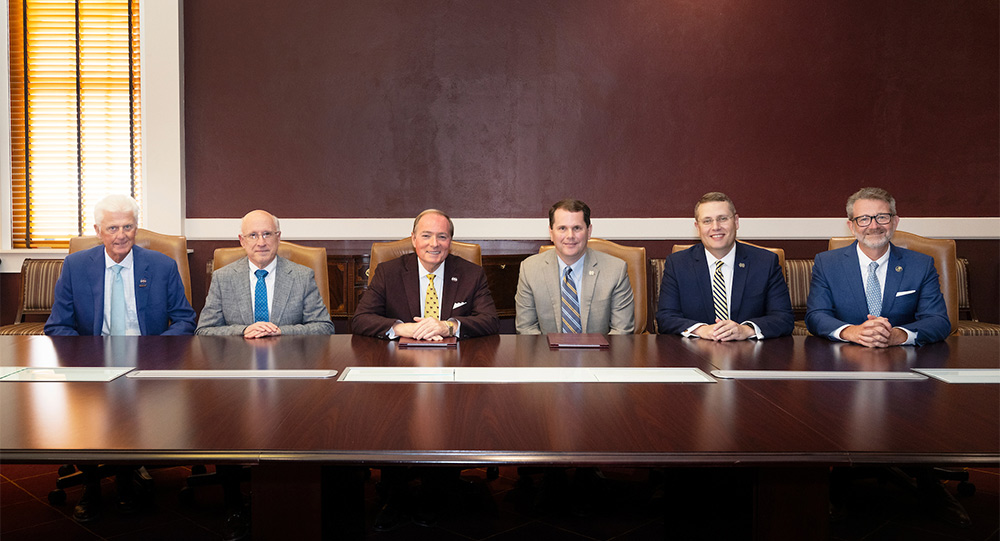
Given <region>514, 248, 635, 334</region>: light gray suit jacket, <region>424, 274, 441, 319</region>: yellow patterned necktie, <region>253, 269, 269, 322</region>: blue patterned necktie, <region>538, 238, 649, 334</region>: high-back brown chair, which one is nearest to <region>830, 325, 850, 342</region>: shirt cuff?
<region>514, 248, 635, 334</region>: light gray suit jacket

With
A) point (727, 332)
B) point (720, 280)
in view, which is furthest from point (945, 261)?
point (727, 332)

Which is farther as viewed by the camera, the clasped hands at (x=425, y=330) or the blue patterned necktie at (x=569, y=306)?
the blue patterned necktie at (x=569, y=306)

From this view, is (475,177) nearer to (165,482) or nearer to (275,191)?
(275,191)

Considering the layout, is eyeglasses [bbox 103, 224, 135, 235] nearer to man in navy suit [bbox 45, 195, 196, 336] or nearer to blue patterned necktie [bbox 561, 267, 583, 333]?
man in navy suit [bbox 45, 195, 196, 336]

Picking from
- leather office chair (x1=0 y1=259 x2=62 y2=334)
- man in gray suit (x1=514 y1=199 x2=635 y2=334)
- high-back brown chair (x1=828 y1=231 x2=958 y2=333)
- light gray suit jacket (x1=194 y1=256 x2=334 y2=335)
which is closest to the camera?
light gray suit jacket (x1=194 y1=256 x2=334 y2=335)

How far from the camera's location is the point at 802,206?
5.12 m

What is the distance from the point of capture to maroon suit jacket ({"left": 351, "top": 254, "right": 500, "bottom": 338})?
287cm

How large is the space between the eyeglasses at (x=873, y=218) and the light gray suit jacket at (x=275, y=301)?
243cm

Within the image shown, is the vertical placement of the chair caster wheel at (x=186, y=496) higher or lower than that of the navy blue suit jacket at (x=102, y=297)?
lower

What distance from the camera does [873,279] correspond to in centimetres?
280

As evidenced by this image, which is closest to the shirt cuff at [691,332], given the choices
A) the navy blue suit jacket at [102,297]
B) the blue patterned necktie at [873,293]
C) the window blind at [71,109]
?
the blue patterned necktie at [873,293]

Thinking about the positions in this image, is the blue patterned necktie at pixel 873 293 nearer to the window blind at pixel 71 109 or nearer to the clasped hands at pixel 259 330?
the clasped hands at pixel 259 330

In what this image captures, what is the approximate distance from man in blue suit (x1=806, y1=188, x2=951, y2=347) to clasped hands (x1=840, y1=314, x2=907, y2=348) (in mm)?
241

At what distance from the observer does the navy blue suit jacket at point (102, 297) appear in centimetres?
293
